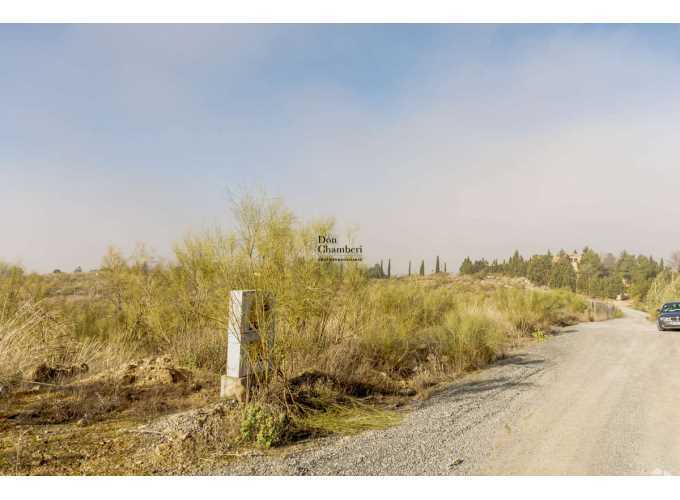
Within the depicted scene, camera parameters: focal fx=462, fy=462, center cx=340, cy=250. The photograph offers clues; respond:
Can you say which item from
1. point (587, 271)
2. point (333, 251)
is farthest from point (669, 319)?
point (587, 271)

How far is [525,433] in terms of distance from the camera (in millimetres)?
5582

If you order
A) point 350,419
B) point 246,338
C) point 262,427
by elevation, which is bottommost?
point 350,419

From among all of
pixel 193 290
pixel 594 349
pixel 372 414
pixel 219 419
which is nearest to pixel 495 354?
pixel 594 349

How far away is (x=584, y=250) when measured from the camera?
201ft

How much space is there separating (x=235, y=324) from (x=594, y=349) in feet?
36.9

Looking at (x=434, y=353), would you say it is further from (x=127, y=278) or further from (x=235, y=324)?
(x=127, y=278)

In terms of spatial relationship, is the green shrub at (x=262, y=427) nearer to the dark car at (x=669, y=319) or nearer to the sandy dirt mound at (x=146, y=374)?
the sandy dirt mound at (x=146, y=374)

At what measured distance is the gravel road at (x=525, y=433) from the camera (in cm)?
455

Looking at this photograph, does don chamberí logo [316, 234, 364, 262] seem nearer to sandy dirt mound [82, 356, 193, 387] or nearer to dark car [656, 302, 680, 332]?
sandy dirt mound [82, 356, 193, 387]

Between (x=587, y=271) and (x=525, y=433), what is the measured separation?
185 ft

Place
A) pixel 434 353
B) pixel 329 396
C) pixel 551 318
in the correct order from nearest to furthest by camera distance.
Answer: pixel 329 396 < pixel 434 353 < pixel 551 318

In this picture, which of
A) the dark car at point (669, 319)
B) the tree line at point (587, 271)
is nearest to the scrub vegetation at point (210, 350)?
the dark car at point (669, 319)

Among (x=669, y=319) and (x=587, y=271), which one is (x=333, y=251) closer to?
(x=669, y=319)

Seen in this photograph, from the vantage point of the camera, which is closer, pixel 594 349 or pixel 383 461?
pixel 383 461
